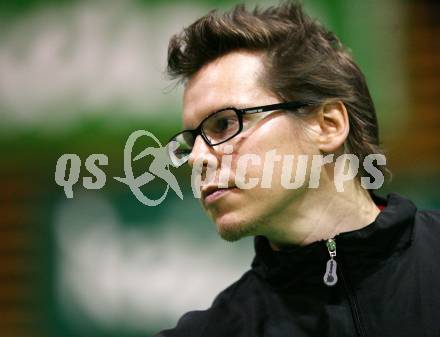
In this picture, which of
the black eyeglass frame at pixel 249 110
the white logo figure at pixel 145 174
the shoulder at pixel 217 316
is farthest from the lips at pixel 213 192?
the white logo figure at pixel 145 174

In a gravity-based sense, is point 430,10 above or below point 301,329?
above

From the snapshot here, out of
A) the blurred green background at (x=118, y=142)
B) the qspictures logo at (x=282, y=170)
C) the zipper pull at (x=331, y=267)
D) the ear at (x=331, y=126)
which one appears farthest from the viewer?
the blurred green background at (x=118, y=142)

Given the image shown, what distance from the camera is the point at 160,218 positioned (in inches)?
115

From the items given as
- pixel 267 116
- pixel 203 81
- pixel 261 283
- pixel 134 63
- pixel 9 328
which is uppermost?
pixel 134 63

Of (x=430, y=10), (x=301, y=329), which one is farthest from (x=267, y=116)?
(x=430, y=10)

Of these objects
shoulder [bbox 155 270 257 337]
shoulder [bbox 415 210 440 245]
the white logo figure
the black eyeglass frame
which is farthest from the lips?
the white logo figure

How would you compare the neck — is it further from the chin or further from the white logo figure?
the white logo figure

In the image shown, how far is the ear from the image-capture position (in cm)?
185

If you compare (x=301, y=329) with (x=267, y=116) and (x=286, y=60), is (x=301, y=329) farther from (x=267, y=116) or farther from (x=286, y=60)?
(x=286, y=60)

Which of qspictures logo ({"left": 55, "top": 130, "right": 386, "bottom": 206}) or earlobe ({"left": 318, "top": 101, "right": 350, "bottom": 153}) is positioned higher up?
earlobe ({"left": 318, "top": 101, "right": 350, "bottom": 153})

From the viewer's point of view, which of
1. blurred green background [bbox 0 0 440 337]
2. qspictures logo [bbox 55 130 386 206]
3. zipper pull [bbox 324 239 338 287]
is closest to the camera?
zipper pull [bbox 324 239 338 287]

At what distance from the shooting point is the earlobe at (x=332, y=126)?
6.08 feet

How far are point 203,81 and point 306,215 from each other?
46cm

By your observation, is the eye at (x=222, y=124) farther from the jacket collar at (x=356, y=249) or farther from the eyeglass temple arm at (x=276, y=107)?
the jacket collar at (x=356, y=249)
